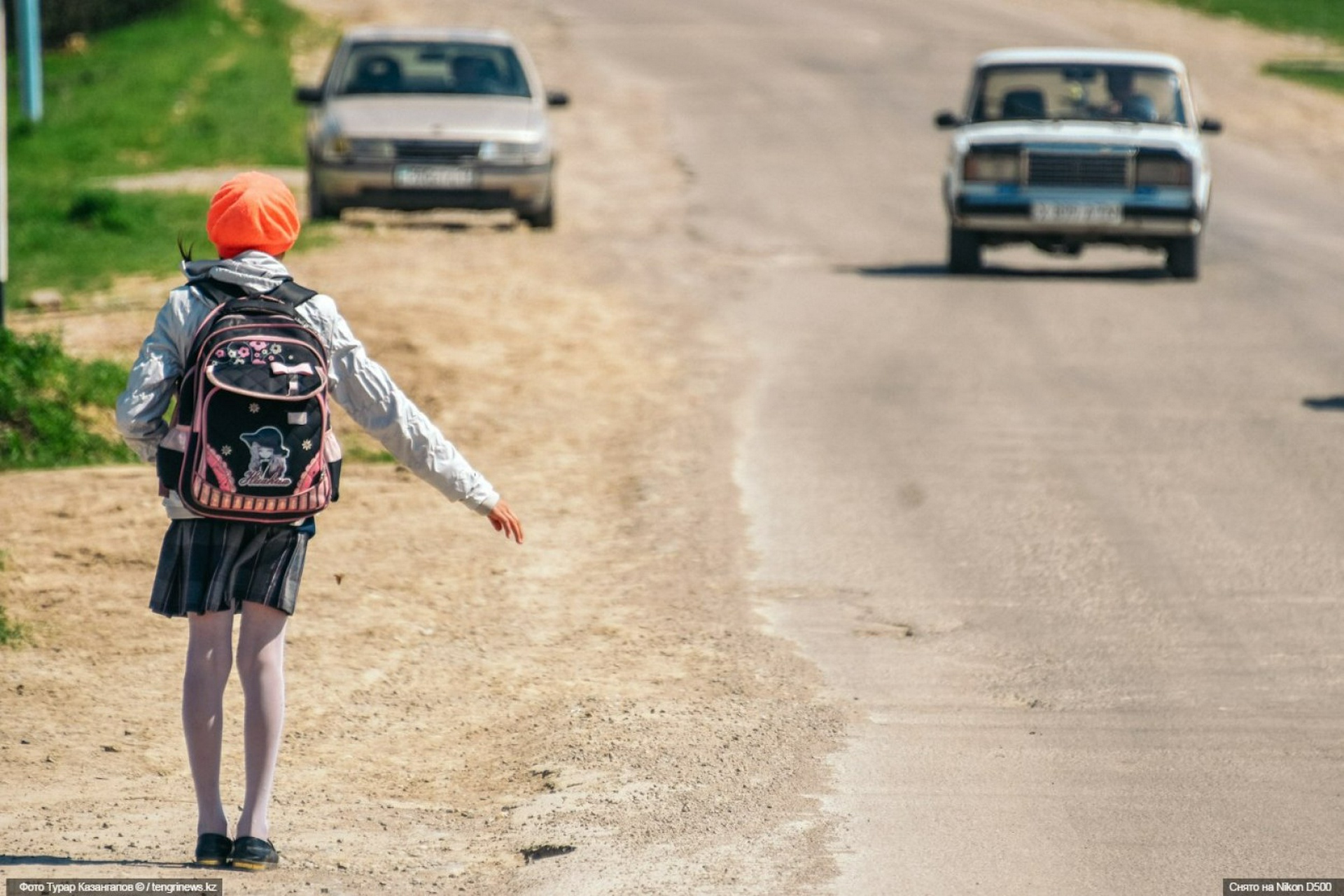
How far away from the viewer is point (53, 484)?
9.85 metres

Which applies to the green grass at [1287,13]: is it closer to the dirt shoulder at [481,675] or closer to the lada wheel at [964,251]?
the lada wheel at [964,251]

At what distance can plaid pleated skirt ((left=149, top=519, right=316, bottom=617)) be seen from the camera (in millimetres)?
4938

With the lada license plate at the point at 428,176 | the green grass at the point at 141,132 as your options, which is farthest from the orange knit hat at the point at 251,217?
→ the lada license plate at the point at 428,176

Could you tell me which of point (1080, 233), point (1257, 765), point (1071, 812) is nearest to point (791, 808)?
point (1071, 812)

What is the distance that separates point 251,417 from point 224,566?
38cm

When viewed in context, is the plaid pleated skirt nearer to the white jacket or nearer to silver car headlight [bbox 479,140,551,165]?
the white jacket

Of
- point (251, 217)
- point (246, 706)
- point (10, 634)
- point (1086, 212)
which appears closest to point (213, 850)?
point (246, 706)

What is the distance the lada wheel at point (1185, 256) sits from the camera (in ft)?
55.9

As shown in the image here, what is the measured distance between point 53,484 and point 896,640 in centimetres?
434

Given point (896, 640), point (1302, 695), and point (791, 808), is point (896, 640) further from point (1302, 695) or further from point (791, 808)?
point (791, 808)

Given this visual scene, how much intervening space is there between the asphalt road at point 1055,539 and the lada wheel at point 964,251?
26 cm

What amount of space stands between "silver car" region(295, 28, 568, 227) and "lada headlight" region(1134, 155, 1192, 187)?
514cm

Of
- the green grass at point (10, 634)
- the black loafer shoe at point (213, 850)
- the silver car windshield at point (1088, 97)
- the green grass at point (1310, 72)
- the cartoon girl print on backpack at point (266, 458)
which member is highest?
the cartoon girl print on backpack at point (266, 458)

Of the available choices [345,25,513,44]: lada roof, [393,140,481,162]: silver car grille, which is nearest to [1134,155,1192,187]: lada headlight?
[393,140,481,162]: silver car grille
